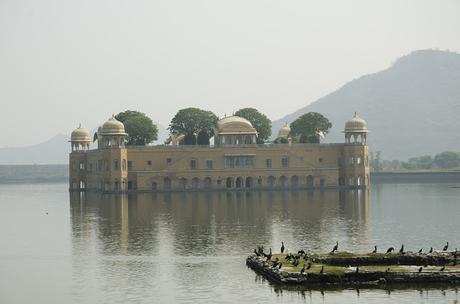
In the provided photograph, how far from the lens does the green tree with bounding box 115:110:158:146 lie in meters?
123

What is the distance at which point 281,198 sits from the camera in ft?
315

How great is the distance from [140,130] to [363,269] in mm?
86242

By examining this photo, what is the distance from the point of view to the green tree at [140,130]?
123m

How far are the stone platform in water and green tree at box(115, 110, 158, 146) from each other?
81113mm

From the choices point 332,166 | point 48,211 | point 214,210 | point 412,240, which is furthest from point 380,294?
point 332,166

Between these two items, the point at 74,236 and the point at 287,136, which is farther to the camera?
the point at 287,136

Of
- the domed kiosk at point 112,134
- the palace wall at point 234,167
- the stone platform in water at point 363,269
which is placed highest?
the domed kiosk at point 112,134

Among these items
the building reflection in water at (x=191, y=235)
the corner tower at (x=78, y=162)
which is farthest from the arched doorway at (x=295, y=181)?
the corner tower at (x=78, y=162)

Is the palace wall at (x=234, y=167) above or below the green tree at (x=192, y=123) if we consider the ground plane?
below

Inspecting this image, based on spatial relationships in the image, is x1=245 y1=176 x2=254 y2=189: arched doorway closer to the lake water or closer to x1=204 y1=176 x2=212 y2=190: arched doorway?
x1=204 y1=176 x2=212 y2=190: arched doorway

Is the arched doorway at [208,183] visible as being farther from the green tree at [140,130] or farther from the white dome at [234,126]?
the green tree at [140,130]

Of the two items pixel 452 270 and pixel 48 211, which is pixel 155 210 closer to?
pixel 48 211

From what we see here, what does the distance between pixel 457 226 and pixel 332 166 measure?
56011 mm

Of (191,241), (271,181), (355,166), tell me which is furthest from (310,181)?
(191,241)
